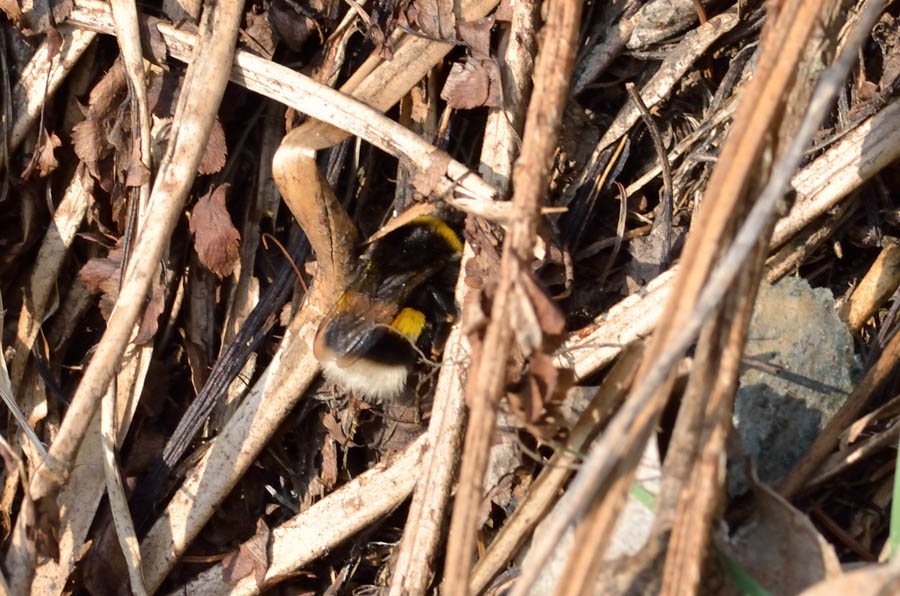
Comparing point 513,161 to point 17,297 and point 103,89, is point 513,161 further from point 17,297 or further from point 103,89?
point 17,297

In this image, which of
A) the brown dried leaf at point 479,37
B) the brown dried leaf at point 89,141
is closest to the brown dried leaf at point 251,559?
the brown dried leaf at point 89,141

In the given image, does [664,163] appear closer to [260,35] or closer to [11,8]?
[260,35]

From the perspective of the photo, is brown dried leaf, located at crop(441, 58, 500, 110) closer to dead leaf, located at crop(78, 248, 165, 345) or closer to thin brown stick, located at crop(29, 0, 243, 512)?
thin brown stick, located at crop(29, 0, 243, 512)

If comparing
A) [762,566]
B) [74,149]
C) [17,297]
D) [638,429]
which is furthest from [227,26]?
[762,566]

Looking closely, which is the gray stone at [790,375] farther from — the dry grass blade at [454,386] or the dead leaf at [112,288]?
the dead leaf at [112,288]

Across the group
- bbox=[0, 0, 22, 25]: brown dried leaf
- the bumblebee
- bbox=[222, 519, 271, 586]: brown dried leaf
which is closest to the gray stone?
the bumblebee

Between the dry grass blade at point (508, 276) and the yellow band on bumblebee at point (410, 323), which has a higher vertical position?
the dry grass blade at point (508, 276)
